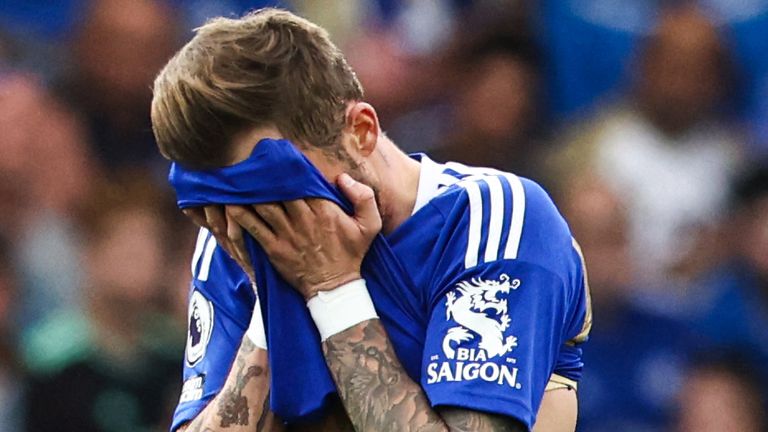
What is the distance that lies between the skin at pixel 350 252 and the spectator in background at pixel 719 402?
404 cm

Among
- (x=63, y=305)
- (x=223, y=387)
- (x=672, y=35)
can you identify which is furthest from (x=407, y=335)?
(x=672, y=35)

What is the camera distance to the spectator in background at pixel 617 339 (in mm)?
6879

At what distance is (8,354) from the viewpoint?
6.29m

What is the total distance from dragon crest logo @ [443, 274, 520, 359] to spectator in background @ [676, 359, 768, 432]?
159 inches

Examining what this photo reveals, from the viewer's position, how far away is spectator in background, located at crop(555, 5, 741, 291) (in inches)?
282

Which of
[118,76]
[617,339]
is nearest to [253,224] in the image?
[118,76]

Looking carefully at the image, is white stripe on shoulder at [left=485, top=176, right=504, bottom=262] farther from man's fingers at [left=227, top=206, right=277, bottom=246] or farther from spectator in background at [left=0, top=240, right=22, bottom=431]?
spectator in background at [left=0, top=240, right=22, bottom=431]

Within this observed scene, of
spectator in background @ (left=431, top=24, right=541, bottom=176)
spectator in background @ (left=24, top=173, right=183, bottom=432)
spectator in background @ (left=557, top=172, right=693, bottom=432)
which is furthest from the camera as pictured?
spectator in background @ (left=431, top=24, right=541, bottom=176)

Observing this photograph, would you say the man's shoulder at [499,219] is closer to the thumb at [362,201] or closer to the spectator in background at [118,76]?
the thumb at [362,201]

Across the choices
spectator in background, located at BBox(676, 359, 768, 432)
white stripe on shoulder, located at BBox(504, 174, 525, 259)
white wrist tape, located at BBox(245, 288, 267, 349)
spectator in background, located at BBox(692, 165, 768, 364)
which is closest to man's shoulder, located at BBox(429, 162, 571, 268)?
white stripe on shoulder, located at BBox(504, 174, 525, 259)

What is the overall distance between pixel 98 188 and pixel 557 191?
2062 millimetres

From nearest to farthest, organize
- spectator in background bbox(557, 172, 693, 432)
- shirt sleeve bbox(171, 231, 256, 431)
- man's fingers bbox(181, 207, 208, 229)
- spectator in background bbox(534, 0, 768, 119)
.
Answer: man's fingers bbox(181, 207, 208, 229), shirt sleeve bbox(171, 231, 256, 431), spectator in background bbox(557, 172, 693, 432), spectator in background bbox(534, 0, 768, 119)

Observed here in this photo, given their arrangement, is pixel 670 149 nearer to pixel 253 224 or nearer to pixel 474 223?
pixel 474 223

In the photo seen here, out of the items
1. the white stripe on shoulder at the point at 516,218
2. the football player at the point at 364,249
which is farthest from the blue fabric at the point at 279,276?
the white stripe on shoulder at the point at 516,218
